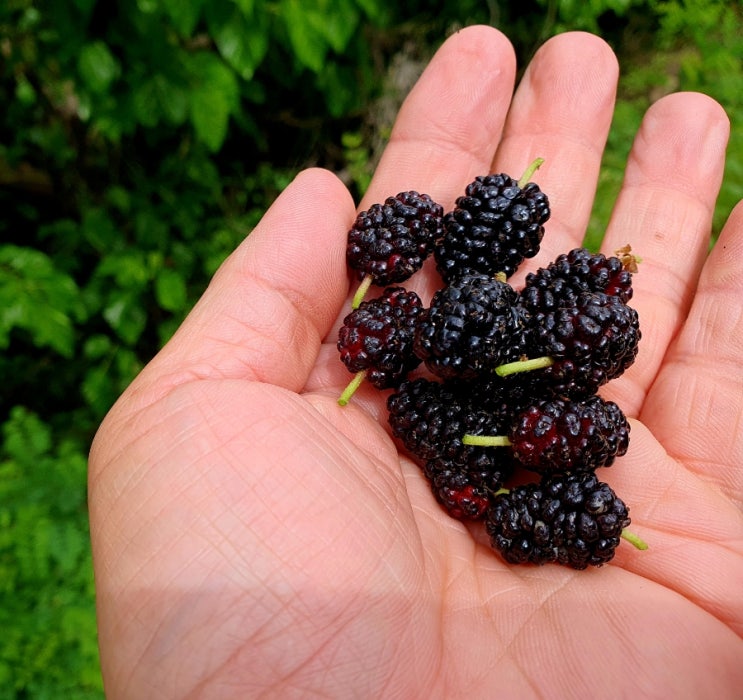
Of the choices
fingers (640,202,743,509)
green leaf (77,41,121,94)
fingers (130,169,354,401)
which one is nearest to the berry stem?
fingers (130,169,354,401)

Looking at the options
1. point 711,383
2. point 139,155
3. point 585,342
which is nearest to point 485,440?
point 585,342

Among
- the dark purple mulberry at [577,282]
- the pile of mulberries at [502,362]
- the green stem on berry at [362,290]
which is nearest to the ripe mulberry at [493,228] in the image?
the pile of mulberries at [502,362]

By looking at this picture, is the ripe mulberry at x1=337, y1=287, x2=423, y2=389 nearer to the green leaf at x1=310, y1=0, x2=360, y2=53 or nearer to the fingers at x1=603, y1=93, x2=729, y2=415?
the fingers at x1=603, y1=93, x2=729, y2=415

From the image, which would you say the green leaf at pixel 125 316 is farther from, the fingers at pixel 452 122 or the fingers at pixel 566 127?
the fingers at pixel 566 127

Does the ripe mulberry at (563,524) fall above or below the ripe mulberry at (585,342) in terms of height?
below

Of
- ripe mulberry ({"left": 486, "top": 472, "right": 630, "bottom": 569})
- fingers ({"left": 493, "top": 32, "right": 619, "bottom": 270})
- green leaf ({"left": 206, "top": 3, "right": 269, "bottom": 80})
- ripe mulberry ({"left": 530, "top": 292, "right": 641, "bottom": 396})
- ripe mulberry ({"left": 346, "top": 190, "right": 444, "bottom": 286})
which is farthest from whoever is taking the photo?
fingers ({"left": 493, "top": 32, "right": 619, "bottom": 270})

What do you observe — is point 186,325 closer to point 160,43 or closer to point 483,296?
point 483,296
